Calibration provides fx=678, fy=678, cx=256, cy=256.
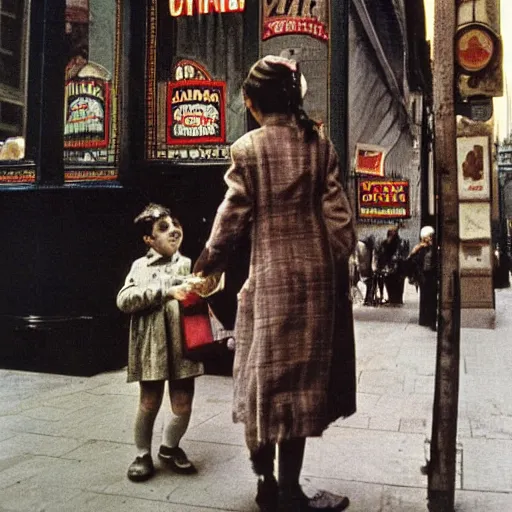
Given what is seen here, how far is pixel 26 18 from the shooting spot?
7613mm

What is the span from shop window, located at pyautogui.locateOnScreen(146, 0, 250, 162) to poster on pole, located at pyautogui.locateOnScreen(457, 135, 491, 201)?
5.29m

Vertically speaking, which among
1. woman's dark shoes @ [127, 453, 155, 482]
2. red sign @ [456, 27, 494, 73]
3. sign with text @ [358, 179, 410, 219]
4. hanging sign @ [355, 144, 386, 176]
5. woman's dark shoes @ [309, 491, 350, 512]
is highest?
hanging sign @ [355, 144, 386, 176]

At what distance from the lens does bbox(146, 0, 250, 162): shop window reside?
734cm

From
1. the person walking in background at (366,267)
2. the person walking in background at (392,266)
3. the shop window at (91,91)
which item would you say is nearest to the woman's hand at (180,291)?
the shop window at (91,91)

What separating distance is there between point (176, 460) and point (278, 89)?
2.31 metres

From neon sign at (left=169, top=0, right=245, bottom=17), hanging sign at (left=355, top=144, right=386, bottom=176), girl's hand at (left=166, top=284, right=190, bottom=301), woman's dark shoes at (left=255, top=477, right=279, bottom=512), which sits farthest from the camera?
hanging sign at (left=355, top=144, right=386, bottom=176)

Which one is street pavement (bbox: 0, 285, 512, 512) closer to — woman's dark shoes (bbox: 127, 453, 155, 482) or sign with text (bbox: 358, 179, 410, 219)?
woman's dark shoes (bbox: 127, 453, 155, 482)

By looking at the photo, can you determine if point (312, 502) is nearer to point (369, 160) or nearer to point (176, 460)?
point (176, 460)

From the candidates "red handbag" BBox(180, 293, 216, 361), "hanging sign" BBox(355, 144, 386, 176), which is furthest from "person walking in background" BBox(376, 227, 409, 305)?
"red handbag" BBox(180, 293, 216, 361)

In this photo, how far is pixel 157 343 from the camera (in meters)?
4.06

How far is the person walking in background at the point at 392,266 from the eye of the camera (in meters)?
14.4

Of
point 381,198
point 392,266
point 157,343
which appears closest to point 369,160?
point 381,198

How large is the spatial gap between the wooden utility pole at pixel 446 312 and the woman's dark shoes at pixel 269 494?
82 centimetres

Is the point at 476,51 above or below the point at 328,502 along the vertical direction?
above
